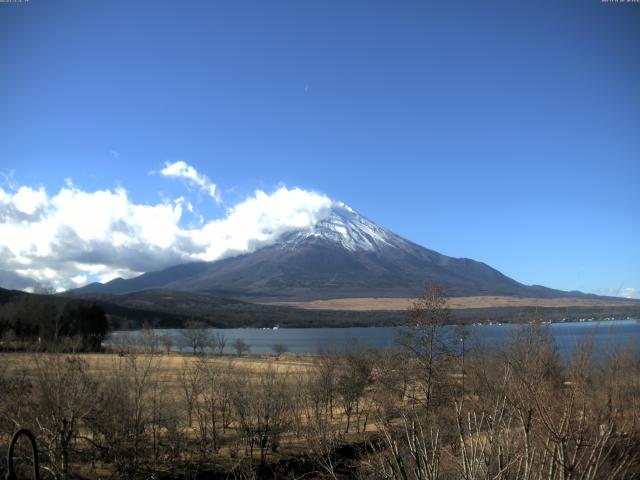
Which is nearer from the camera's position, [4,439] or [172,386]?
[4,439]

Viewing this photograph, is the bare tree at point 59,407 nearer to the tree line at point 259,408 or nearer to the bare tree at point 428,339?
the tree line at point 259,408

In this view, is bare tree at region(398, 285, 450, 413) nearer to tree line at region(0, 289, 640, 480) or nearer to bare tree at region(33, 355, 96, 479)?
tree line at region(0, 289, 640, 480)

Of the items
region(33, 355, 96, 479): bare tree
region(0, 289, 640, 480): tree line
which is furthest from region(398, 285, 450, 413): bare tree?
region(33, 355, 96, 479): bare tree

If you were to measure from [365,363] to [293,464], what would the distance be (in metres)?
14.2

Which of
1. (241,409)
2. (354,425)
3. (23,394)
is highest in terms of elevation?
(23,394)

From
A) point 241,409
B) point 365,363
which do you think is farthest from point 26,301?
point 241,409

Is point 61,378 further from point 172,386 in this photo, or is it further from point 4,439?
point 172,386

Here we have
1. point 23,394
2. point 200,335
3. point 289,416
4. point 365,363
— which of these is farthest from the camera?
point 200,335

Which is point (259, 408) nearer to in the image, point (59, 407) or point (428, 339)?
point (428, 339)

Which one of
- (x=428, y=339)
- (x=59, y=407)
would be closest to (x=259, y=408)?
(x=428, y=339)

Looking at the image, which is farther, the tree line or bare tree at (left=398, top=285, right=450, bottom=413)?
bare tree at (left=398, top=285, right=450, bottom=413)

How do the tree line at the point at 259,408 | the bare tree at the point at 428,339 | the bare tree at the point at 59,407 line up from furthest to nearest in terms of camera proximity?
the bare tree at the point at 428,339 < the tree line at the point at 259,408 < the bare tree at the point at 59,407

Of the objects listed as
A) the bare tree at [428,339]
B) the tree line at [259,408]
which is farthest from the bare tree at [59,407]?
the bare tree at [428,339]

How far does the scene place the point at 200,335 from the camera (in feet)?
383
